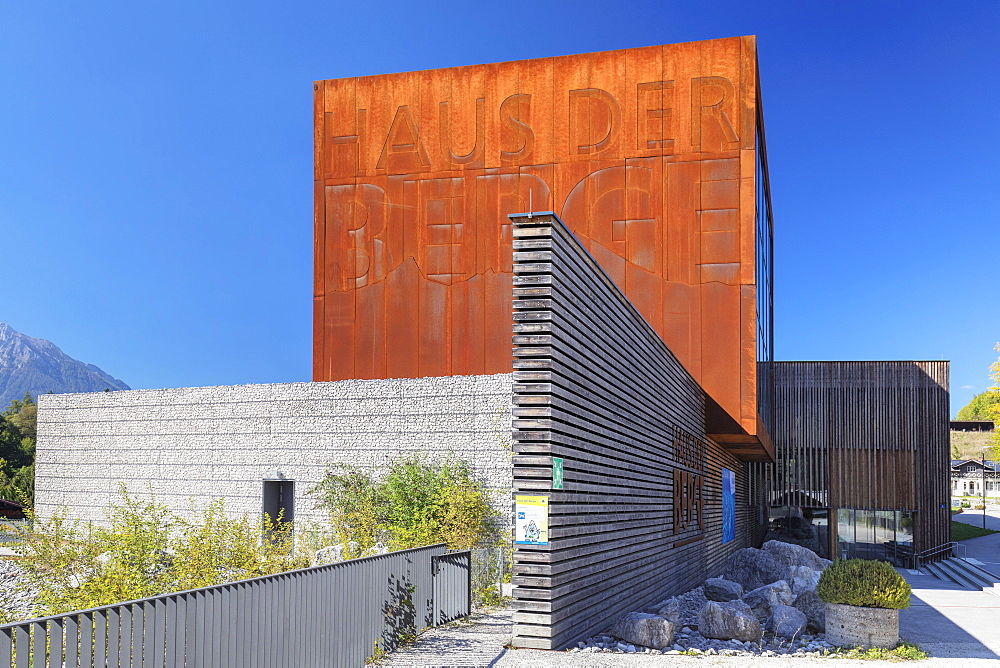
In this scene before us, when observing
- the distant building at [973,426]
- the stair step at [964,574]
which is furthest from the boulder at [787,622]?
the distant building at [973,426]

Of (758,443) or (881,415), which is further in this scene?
(881,415)

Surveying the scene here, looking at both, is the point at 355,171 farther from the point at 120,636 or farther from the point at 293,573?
the point at 120,636

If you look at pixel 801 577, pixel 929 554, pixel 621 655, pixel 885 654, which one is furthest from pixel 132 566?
pixel 929 554

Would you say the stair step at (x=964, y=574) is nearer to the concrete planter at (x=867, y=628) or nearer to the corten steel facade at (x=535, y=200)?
the corten steel facade at (x=535, y=200)

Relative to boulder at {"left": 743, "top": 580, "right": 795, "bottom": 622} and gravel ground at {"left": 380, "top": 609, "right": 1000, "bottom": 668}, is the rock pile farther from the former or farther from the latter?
gravel ground at {"left": 380, "top": 609, "right": 1000, "bottom": 668}

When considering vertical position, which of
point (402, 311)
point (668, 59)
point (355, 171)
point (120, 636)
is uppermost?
point (668, 59)

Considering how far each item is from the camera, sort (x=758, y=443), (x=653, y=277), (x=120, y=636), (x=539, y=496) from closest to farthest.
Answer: (x=120, y=636) → (x=539, y=496) → (x=653, y=277) → (x=758, y=443)

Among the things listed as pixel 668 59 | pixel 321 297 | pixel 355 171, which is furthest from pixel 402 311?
pixel 668 59

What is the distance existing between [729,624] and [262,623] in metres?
6.06

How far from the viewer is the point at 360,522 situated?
54.1 ft

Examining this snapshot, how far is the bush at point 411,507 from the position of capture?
49.8 feet

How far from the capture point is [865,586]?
10289 mm

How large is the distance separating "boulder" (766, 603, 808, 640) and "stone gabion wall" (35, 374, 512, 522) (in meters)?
5.41

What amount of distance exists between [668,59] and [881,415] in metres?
17.2
